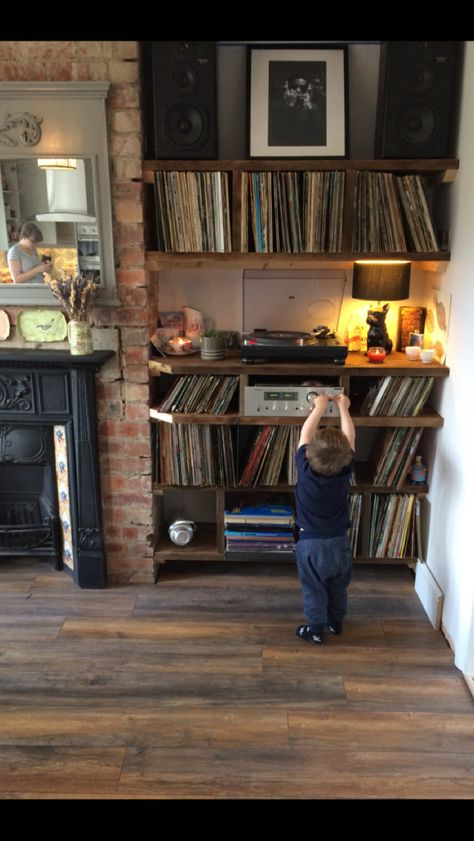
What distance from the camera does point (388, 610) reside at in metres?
Answer: 2.61

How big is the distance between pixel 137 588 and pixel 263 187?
6.08ft

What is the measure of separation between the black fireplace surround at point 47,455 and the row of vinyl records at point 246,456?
347 millimetres

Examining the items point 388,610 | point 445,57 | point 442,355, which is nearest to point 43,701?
point 388,610

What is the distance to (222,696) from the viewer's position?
2109 millimetres

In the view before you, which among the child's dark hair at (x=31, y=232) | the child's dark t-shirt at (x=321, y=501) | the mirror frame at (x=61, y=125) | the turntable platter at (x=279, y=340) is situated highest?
the mirror frame at (x=61, y=125)

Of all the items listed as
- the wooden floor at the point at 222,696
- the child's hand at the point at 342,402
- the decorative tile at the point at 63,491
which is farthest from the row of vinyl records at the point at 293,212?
the wooden floor at the point at 222,696

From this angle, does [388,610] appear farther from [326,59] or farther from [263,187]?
[326,59]

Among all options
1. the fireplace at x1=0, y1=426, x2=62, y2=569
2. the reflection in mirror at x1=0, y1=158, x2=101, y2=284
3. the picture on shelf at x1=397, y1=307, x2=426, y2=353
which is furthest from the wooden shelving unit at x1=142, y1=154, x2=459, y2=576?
the fireplace at x1=0, y1=426, x2=62, y2=569

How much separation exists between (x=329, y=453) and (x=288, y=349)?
1.74ft

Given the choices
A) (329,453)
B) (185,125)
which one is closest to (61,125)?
(185,125)

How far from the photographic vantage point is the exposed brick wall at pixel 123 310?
7.55 ft

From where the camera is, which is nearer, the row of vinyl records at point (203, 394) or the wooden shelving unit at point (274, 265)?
the wooden shelving unit at point (274, 265)

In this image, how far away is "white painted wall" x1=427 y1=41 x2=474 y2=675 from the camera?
7.30 feet

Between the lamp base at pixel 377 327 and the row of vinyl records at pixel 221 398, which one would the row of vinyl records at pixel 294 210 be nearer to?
the lamp base at pixel 377 327
